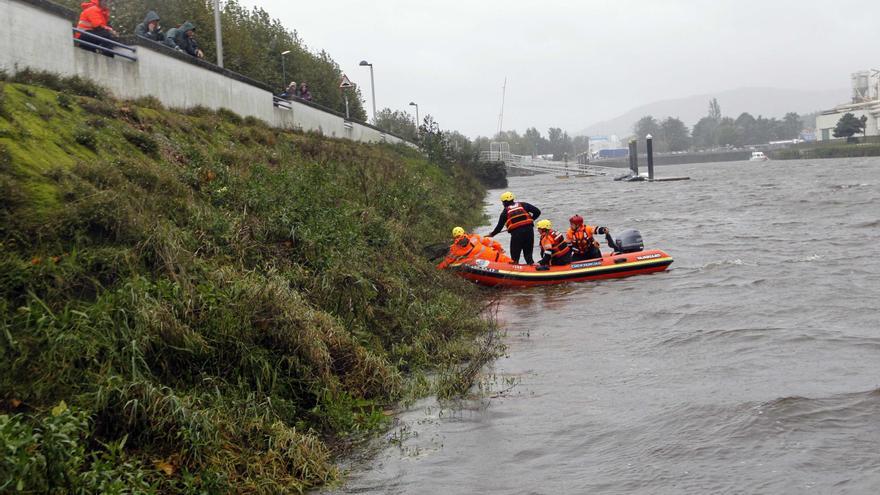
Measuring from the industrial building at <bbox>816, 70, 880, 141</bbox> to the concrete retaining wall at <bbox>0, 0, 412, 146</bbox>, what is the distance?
363 ft

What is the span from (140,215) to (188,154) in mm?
3895

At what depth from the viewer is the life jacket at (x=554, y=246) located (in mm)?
17562

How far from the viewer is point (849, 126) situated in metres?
109

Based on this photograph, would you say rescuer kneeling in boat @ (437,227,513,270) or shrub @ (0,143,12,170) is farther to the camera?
rescuer kneeling in boat @ (437,227,513,270)

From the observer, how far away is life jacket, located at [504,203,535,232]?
1855cm

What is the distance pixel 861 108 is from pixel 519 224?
120 metres

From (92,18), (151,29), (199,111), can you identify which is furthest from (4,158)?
(151,29)

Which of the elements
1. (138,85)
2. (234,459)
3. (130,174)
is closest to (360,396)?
(234,459)

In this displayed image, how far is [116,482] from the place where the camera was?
543cm

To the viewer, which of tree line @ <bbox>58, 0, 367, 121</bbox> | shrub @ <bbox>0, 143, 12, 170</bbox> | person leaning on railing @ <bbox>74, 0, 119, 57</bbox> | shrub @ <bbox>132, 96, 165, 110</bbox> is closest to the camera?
shrub @ <bbox>0, 143, 12, 170</bbox>

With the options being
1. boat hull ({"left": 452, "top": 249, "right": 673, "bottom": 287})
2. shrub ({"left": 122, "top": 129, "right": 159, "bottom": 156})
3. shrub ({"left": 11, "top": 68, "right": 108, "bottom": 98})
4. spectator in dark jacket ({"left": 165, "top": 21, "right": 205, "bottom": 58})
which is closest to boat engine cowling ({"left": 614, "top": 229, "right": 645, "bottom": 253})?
boat hull ({"left": 452, "top": 249, "right": 673, "bottom": 287})

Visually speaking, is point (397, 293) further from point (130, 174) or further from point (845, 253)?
point (845, 253)

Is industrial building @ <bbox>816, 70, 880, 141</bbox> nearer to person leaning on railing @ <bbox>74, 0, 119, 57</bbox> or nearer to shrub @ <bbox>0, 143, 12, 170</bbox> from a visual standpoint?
person leaning on railing @ <bbox>74, 0, 119, 57</bbox>

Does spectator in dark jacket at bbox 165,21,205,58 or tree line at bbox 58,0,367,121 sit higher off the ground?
tree line at bbox 58,0,367,121
